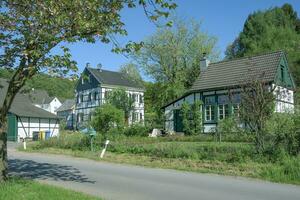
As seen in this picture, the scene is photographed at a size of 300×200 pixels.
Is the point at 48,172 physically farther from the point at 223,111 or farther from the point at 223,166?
the point at 223,111

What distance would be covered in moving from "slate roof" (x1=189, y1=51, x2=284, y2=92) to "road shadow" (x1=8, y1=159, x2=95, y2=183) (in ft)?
66.8

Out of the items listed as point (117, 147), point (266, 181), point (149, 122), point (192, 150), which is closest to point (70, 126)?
point (149, 122)

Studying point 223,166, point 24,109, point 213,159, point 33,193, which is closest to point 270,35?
point 24,109

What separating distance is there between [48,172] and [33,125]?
117 feet

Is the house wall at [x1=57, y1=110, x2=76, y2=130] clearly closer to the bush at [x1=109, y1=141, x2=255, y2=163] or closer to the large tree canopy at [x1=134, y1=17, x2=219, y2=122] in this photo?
the large tree canopy at [x1=134, y1=17, x2=219, y2=122]

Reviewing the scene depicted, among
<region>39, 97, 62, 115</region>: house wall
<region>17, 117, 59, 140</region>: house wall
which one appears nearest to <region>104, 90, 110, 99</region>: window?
<region>17, 117, 59, 140</region>: house wall

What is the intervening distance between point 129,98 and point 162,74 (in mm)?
7270

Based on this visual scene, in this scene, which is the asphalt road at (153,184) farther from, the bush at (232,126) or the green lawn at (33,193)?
the bush at (232,126)

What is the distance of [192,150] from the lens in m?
19.7

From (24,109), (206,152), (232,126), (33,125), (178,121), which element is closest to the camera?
(206,152)

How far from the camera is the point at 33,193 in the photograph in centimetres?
990

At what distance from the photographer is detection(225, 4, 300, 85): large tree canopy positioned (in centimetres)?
5834

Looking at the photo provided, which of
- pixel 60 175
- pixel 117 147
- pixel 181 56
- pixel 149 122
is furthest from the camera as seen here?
pixel 181 56

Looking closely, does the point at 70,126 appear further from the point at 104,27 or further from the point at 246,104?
the point at 104,27
